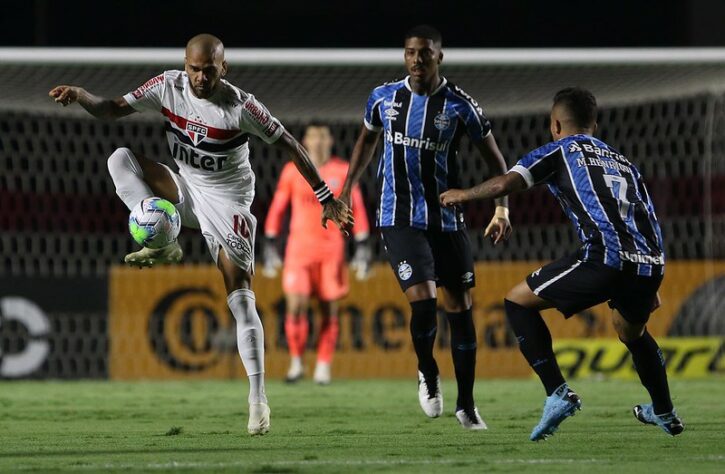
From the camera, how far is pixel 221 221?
6.13 metres

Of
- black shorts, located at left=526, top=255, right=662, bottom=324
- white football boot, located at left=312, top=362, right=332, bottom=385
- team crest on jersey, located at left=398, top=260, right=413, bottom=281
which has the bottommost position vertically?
white football boot, located at left=312, top=362, right=332, bottom=385

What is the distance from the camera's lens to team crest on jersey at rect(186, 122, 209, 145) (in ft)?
20.0

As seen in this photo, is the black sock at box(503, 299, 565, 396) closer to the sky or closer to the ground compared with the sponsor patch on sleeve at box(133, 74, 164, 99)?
closer to the ground

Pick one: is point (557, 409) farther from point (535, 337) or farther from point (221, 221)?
point (221, 221)

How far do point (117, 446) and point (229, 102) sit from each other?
1.78m

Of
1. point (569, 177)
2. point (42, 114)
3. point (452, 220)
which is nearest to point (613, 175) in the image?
point (569, 177)

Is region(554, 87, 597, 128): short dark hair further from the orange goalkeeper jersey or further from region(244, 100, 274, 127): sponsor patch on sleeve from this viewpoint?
the orange goalkeeper jersey

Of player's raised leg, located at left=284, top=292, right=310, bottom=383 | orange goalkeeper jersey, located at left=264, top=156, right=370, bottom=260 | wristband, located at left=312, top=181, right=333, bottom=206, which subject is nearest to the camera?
wristband, located at left=312, top=181, right=333, bottom=206

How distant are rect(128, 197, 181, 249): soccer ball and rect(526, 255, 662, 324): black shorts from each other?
179 centimetres

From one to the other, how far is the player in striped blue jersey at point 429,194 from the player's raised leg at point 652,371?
0.97m

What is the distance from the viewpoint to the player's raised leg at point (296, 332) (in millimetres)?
10609

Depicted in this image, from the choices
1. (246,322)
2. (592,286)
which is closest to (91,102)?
(246,322)

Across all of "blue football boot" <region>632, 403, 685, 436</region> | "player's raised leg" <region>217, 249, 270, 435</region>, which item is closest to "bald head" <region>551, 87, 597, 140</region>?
"blue football boot" <region>632, 403, 685, 436</region>
